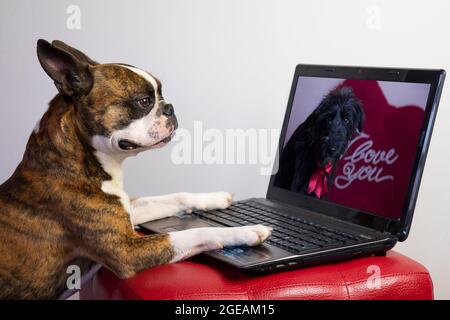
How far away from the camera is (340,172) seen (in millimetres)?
1510

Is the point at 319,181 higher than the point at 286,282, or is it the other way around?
the point at 319,181

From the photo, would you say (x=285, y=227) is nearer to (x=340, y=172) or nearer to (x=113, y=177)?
(x=340, y=172)

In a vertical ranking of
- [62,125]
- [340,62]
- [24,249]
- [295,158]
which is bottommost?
[24,249]

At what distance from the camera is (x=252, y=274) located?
1.16 meters

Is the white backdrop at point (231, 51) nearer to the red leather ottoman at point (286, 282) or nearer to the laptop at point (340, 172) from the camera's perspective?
the laptop at point (340, 172)

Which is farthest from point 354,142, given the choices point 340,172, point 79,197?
point 79,197

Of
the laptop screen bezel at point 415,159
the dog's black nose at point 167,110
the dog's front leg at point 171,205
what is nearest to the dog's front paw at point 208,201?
the dog's front leg at point 171,205

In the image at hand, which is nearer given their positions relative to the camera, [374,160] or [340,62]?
[374,160]

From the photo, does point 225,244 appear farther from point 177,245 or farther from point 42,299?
point 42,299

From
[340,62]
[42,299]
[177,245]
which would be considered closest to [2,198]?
[42,299]

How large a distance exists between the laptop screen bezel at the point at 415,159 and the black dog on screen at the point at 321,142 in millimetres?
33

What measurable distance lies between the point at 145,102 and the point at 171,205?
333 millimetres

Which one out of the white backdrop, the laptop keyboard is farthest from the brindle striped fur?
the white backdrop
